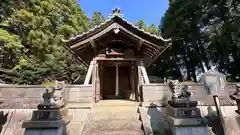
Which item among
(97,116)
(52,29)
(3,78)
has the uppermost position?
(52,29)

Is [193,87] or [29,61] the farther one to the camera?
[29,61]

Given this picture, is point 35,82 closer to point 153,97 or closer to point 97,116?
point 97,116

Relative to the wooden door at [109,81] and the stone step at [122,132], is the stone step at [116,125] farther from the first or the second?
the wooden door at [109,81]

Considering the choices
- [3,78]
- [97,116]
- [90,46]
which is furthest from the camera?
[3,78]

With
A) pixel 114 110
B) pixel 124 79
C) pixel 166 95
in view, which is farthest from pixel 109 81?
pixel 166 95

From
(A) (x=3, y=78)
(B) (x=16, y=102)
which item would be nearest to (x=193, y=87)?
(B) (x=16, y=102)

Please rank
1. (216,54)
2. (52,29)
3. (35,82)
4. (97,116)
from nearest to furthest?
(97,116) < (35,82) < (216,54) < (52,29)

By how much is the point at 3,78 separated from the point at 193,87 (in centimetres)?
1189

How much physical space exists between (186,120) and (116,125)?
1.96 meters

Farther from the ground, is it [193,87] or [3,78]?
[3,78]

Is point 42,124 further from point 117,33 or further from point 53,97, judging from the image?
point 117,33

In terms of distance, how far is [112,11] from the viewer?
7.21m

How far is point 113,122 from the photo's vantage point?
17.1 feet

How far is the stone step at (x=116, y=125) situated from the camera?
495cm
